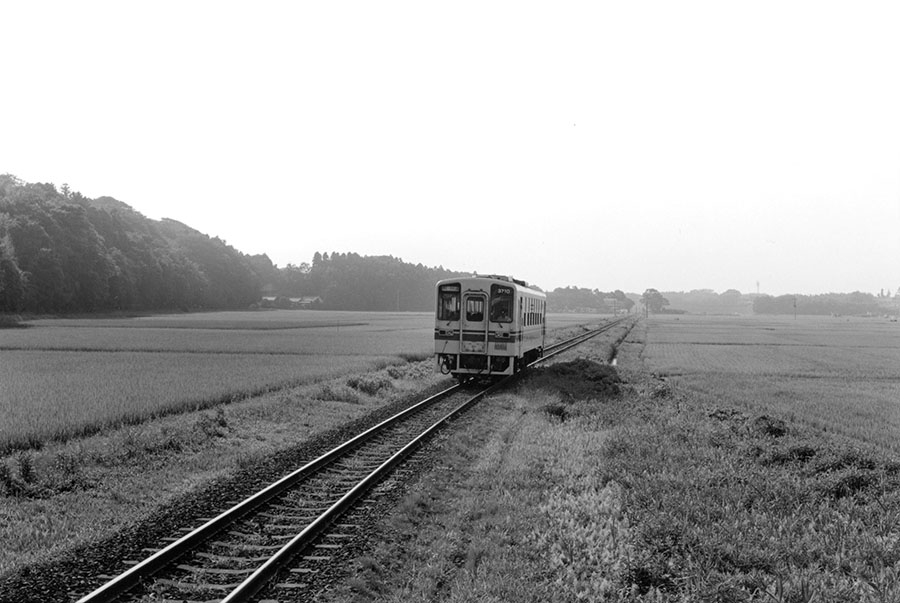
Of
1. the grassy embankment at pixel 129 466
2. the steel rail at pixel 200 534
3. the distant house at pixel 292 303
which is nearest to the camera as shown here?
the steel rail at pixel 200 534

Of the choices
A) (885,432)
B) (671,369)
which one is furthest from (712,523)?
(671,369)

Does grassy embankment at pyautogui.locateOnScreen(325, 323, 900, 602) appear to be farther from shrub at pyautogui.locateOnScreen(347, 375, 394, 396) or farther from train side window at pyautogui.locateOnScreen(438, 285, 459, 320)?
train side window at pyautogui.locateOnScreen(438, 285, 459, 320)

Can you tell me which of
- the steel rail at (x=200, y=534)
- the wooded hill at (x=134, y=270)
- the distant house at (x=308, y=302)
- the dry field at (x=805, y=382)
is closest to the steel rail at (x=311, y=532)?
the steel rail at (x=200, y=534)

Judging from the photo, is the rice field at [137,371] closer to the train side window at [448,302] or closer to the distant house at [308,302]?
the train side window at [448,302]

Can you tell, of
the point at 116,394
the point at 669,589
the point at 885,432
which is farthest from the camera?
the point at 116,394

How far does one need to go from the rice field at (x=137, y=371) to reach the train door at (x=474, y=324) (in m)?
4.83

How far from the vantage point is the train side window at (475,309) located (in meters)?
21.3

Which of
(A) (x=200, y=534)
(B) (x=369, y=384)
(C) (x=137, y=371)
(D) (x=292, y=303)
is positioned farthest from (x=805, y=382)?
(D) (x=292, y=303)

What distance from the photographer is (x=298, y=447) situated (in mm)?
12188

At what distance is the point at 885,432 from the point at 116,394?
18021mm

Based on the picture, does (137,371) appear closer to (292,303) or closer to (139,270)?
(139,270)

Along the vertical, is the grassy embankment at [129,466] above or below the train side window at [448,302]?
below

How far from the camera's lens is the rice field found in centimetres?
1348

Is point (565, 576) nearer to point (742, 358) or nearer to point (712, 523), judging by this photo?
point (712, 523)
